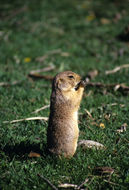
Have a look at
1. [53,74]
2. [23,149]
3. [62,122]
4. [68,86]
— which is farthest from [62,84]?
[53,74]

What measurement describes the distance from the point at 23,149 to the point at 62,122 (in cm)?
79

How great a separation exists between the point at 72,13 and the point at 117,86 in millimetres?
5719

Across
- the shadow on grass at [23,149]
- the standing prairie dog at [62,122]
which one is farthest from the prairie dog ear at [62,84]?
the shadow on grass at [23,149]

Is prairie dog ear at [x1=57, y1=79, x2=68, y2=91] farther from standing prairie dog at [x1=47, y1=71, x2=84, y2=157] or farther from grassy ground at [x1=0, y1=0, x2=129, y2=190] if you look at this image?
grassy ground at [x1=0, y1=0, x2=129, y2=190]

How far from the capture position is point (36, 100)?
5.51m

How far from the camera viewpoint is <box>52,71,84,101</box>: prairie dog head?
11.9ft

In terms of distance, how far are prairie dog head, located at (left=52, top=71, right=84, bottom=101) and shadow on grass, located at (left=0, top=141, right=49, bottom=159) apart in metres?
0.79

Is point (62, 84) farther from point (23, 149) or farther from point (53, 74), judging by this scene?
point (53, 74)

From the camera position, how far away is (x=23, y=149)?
12.8 ft

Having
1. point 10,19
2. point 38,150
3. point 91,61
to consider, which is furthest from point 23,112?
point 10,19

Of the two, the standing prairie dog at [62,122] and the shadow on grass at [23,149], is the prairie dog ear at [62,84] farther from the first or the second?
the shadow on grass at [23,149]

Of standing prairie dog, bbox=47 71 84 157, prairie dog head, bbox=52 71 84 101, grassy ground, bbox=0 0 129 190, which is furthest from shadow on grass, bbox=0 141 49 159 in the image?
prairie dog head, bbox=52 71 84 101

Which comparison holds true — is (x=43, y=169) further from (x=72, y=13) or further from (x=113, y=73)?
(x=72, y=13)

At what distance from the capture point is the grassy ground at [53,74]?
341 cm
